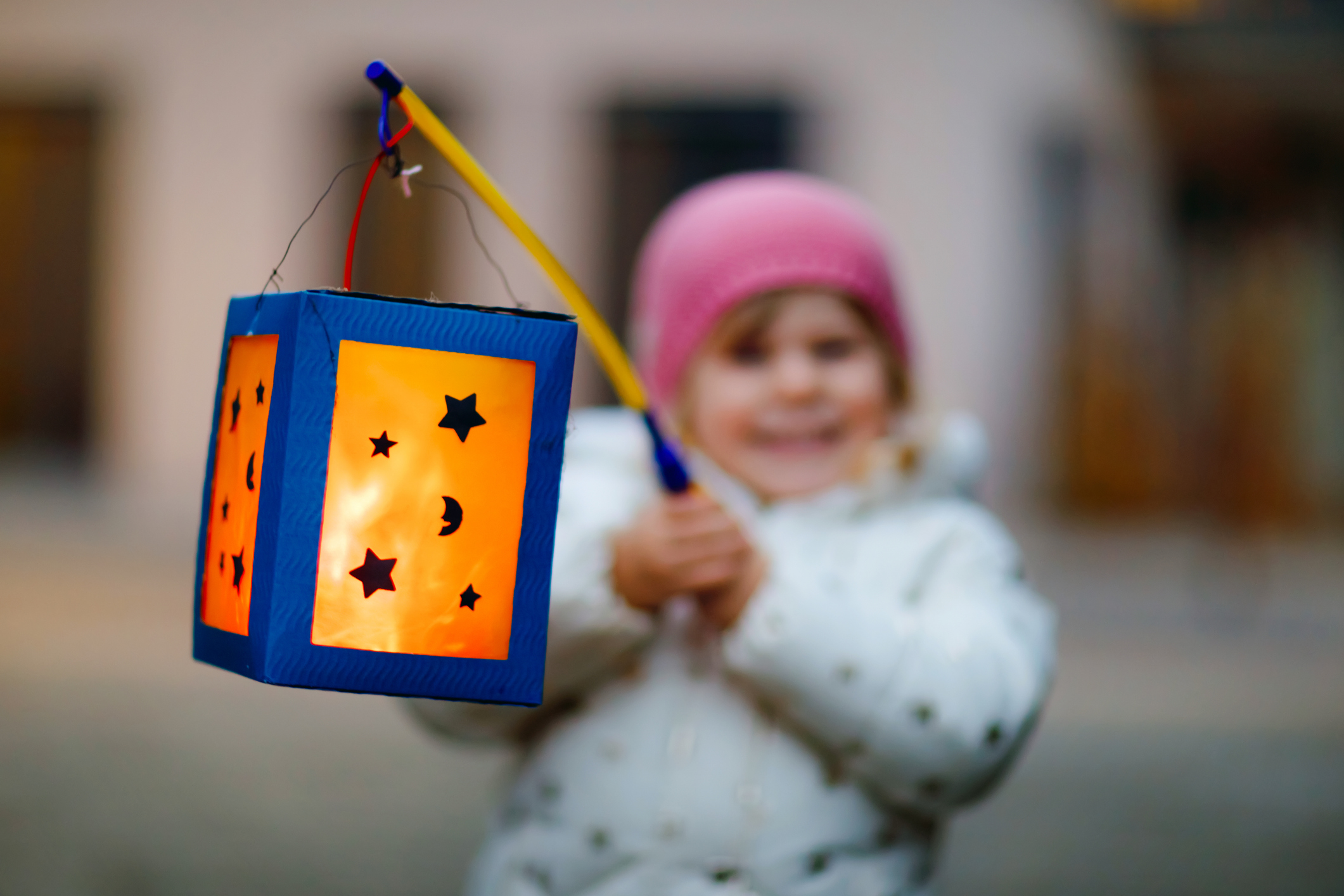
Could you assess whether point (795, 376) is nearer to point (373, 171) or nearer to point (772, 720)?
point (772, 720)

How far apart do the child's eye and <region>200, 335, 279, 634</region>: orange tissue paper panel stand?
0.71 m

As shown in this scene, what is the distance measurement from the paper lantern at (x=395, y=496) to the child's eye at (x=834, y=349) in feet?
1.95

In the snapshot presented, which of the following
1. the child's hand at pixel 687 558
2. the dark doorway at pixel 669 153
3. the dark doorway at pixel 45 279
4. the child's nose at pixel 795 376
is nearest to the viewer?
the child's hand at pixel 687 558

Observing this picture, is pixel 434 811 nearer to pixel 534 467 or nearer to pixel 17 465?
pixel 534 467

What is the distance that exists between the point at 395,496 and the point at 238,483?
0.15m

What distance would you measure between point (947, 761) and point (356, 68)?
7.68 m

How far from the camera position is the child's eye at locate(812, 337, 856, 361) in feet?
4.93

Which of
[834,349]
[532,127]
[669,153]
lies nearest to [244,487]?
[834,349]

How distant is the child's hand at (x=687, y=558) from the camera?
122 cm

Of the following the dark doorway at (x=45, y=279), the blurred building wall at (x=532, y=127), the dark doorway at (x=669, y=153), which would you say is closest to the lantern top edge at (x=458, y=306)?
the blurred building wall at (x=532, y=127)

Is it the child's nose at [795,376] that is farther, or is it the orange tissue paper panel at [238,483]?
the child's nose at [795,376]

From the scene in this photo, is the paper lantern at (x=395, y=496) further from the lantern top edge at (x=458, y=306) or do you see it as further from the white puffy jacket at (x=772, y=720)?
the white puffy jacket at (x=772, y=720)

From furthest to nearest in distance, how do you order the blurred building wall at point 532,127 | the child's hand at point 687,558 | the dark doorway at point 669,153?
1. the dark doorway at point 669,153
2. the blurred building wall at point 532,127
3. the child's hand at point 687,558

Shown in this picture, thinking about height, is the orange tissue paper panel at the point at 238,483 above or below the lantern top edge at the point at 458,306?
below
